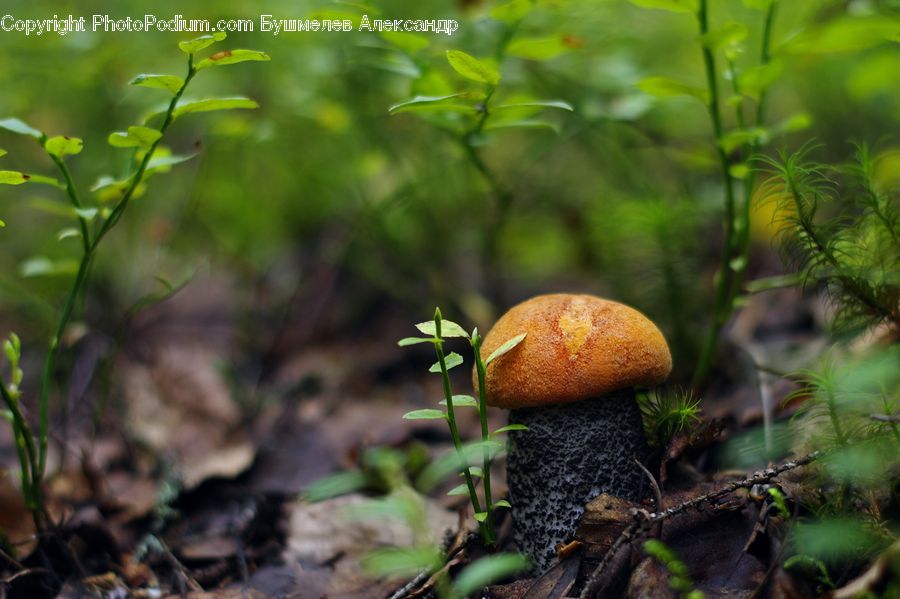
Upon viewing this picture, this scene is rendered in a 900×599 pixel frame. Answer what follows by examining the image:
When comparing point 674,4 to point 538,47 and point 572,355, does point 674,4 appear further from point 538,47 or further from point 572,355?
point 572,355

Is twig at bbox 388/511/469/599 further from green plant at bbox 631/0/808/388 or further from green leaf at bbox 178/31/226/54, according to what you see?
green leaf at bbox 178/31/226/54

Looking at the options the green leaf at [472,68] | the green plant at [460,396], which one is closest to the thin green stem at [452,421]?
the green plant at [460,396]

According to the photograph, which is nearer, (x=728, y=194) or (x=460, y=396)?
(x=460, y=396)

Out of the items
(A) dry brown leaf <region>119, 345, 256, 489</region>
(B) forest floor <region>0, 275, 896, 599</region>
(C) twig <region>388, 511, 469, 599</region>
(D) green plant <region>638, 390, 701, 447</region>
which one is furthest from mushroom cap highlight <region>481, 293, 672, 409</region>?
(A) dry brown leaf <region>119, 345, 256, 489</region>

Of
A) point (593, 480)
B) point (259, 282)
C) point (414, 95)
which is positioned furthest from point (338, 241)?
point (593, 480)

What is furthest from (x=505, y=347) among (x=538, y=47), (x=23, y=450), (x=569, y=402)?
(x=23, y=450)

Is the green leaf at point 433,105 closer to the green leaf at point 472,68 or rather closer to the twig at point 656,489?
the green leaf at point 472,68
